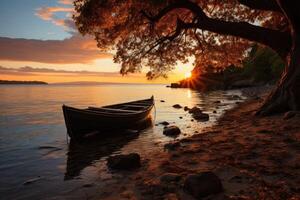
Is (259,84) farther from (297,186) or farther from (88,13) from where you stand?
(297,186)

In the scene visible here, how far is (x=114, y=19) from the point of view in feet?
62.1

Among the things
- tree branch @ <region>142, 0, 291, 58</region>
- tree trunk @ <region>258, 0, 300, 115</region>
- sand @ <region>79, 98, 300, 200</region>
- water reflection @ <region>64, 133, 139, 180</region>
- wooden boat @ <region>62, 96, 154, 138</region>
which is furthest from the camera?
tree branch @ <region>142, 0, 291, 58</region>

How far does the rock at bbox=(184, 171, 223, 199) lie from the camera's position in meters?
7.02

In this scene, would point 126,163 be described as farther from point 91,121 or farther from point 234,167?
point 91,121

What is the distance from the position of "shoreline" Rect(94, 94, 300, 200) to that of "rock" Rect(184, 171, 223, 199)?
0.13 m

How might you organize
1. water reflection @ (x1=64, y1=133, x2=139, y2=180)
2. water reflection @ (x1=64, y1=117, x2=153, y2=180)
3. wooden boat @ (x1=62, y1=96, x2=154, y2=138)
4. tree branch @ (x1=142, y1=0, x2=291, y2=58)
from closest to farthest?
water reflection @ (x1=64, y1=133, x2=139, y2=180) < water reflection @ (x1=64, y1=117, x2=153, y2=180) < wooden boat @ (x1=62, y1=96, x2=154, y2=138) < tree branch @ (x1=142, y1=0, x2=291, y2=58)

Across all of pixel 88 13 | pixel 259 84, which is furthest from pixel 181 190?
pixel 259 84

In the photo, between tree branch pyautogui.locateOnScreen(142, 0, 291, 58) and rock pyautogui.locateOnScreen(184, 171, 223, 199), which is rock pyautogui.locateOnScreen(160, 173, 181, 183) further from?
tree branch pyautogui.locateOnScreen(142, 0, 291, 58)

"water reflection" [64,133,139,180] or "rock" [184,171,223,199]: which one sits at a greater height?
"rock" [184,171,223,199]

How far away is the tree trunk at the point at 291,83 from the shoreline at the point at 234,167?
9.26 ft

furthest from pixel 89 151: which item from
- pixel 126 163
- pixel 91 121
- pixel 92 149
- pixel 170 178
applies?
pixel 170 178

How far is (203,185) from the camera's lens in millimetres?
7121

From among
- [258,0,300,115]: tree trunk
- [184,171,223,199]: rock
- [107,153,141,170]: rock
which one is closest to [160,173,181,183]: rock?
[184,171,223,199]: rock

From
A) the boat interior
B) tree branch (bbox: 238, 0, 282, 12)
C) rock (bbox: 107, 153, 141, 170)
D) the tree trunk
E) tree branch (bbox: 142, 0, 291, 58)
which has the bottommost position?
rock (bbox: 107, 153, 141, 170)
